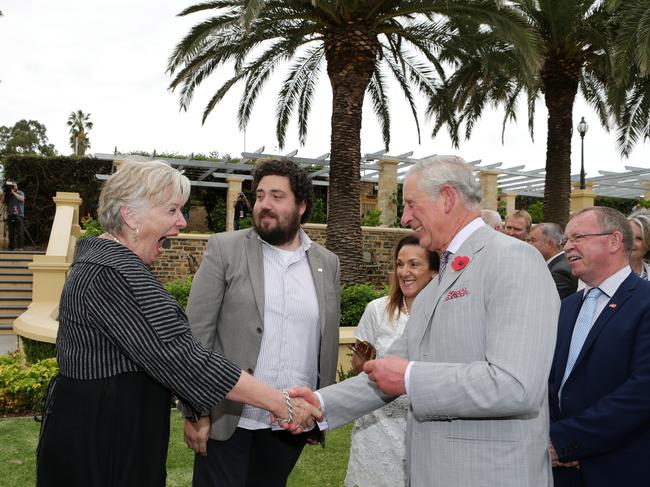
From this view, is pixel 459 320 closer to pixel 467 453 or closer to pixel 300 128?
pixel 467 453

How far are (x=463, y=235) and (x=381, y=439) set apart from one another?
2095 mm

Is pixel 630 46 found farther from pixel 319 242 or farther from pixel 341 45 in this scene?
pixel 319 242

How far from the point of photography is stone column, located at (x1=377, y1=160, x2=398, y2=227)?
2262 cm

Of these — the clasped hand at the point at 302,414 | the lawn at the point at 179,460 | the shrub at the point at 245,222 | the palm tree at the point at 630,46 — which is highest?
the palm tree at the point at 630,46

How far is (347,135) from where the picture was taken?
1304 cm

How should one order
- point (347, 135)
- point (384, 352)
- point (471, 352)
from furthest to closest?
point (347, 135) < point (384, 352) < point (471, 352)

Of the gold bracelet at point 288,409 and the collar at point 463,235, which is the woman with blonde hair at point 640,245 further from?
the gold bracelet at point 288,409

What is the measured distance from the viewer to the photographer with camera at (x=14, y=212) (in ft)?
61.9

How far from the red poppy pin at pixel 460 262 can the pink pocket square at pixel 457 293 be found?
95mm

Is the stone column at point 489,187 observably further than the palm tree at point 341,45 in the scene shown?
Yes

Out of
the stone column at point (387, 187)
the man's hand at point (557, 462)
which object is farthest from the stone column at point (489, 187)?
the man's hand at point (557, 462)

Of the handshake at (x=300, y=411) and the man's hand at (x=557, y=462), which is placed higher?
the handshake at (x=300, y=411)

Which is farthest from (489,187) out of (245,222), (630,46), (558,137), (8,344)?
(8,344)

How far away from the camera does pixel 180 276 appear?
18.3 metres
